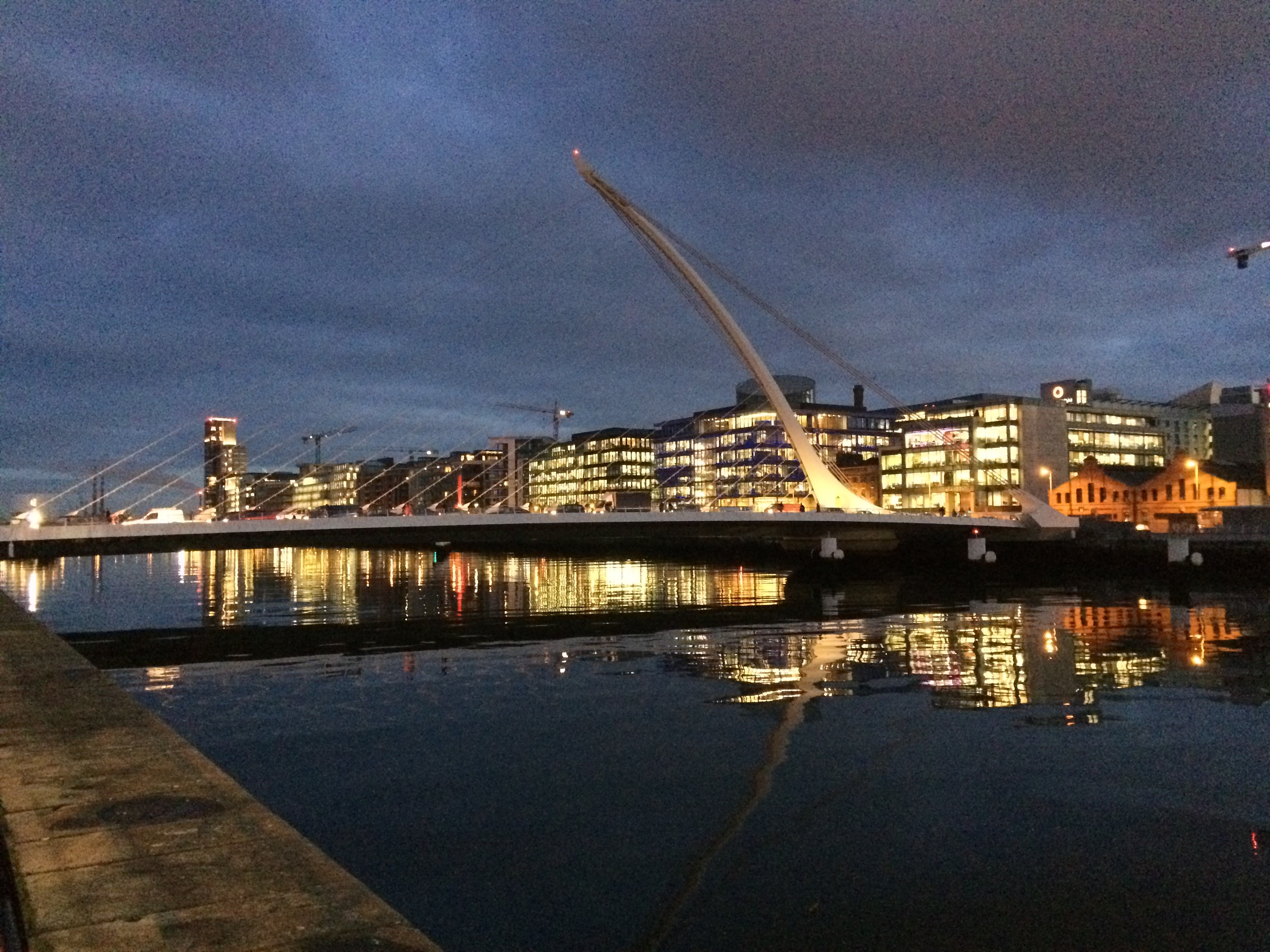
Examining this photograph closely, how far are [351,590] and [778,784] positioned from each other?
157ft

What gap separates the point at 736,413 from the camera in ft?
521

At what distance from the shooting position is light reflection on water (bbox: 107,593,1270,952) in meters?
9.02

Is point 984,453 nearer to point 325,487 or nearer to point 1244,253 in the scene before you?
point 1244,253

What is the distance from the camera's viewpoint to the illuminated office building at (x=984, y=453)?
124 meters

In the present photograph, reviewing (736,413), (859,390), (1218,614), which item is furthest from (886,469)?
(1218,614)

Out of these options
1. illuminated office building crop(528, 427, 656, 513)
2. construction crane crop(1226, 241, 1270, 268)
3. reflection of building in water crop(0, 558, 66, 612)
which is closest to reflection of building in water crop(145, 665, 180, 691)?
reflection of building in water crop(0, 558, 66, 612)

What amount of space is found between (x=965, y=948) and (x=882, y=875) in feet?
5.56

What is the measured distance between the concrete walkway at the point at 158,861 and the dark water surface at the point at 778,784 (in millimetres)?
2255

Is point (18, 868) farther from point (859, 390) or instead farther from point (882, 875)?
point (859, 390)

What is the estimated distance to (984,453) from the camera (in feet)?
418

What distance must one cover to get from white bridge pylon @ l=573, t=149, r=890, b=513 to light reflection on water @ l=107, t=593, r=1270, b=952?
3308 cm

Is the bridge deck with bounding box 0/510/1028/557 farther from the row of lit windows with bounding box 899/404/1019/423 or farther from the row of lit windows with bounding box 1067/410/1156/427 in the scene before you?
the row of lit windows with bounding box 1067/410/1156/427

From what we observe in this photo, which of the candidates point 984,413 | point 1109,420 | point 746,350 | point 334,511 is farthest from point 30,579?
point 1109,420

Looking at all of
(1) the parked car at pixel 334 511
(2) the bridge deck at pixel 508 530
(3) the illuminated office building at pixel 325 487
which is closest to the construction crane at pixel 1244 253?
(2) the bridge deck at pixel 508 530
